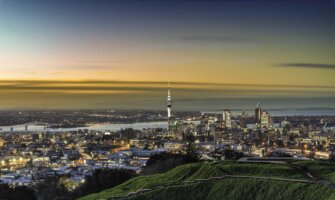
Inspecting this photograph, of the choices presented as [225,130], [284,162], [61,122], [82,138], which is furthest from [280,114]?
[284,162]

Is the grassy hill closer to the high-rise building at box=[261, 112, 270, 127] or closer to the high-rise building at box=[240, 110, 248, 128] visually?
the high-rise building at box=[261, 112, 270, 127]

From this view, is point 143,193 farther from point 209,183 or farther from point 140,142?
point 140,142

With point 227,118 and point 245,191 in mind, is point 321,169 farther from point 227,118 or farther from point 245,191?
point 227,118

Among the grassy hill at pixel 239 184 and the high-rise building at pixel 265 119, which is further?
the high-rise building at pixel 265 119

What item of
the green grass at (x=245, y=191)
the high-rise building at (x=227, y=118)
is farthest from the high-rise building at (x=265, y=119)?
the green grass at (x=245, y=191)

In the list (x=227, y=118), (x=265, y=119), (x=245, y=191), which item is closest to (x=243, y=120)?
(x=265, y=119)

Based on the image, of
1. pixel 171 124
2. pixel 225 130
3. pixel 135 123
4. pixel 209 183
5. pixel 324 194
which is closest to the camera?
pixel 324 194

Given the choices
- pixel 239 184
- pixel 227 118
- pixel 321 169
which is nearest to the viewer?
pixel 239 184

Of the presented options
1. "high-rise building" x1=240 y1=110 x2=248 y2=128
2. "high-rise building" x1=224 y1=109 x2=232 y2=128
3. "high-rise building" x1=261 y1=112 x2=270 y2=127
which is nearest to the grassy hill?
"high-rise building" x1=261 y1=112 x2=270 y2=127

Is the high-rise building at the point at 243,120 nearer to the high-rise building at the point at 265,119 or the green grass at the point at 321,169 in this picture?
the high-rise building at the point at 265,119
